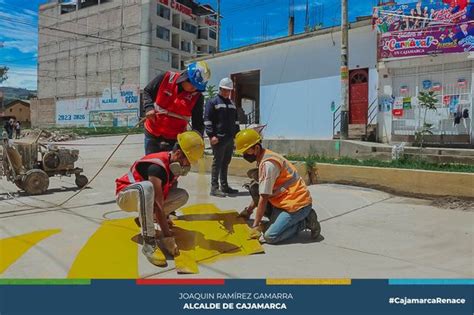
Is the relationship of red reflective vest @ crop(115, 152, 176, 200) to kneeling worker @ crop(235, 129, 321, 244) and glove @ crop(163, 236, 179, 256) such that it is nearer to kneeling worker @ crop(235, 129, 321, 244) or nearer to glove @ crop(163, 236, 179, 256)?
glove @ crop(163, 236, 179, 256)

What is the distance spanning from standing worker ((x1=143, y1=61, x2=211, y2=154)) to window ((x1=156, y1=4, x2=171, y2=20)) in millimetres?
53198

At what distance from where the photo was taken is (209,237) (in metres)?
4.60

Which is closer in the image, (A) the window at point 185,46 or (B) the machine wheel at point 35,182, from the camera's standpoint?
(B) the machine wheel at point 35,182

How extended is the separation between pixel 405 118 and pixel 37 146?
10.5 meters

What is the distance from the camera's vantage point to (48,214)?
5.56 m

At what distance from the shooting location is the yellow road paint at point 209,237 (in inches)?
154

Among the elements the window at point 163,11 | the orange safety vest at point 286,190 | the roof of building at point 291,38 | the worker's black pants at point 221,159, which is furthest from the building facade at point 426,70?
the window at point 163,11

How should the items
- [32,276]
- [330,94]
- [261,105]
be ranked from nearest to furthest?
1. [32,276]
2. [330,94]
3. [261,105]

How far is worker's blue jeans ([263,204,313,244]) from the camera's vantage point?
433cm

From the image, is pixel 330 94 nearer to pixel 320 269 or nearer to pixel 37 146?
pixel 37 146

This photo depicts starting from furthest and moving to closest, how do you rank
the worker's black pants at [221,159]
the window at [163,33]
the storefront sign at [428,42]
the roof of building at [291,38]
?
the window at [163,33], the roof of building at [291,38], the storefront sign at [428,42], the worker's black pants at [221,159]

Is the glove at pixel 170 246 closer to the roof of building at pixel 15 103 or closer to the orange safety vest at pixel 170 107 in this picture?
the orange safety vest at pixel 170 107

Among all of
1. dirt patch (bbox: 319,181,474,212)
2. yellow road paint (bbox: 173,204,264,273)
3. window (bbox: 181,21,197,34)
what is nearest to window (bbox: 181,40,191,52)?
window (bbox: 181,21,197,34)

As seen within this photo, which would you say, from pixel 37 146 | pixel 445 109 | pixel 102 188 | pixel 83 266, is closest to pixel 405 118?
pixel 445 109
